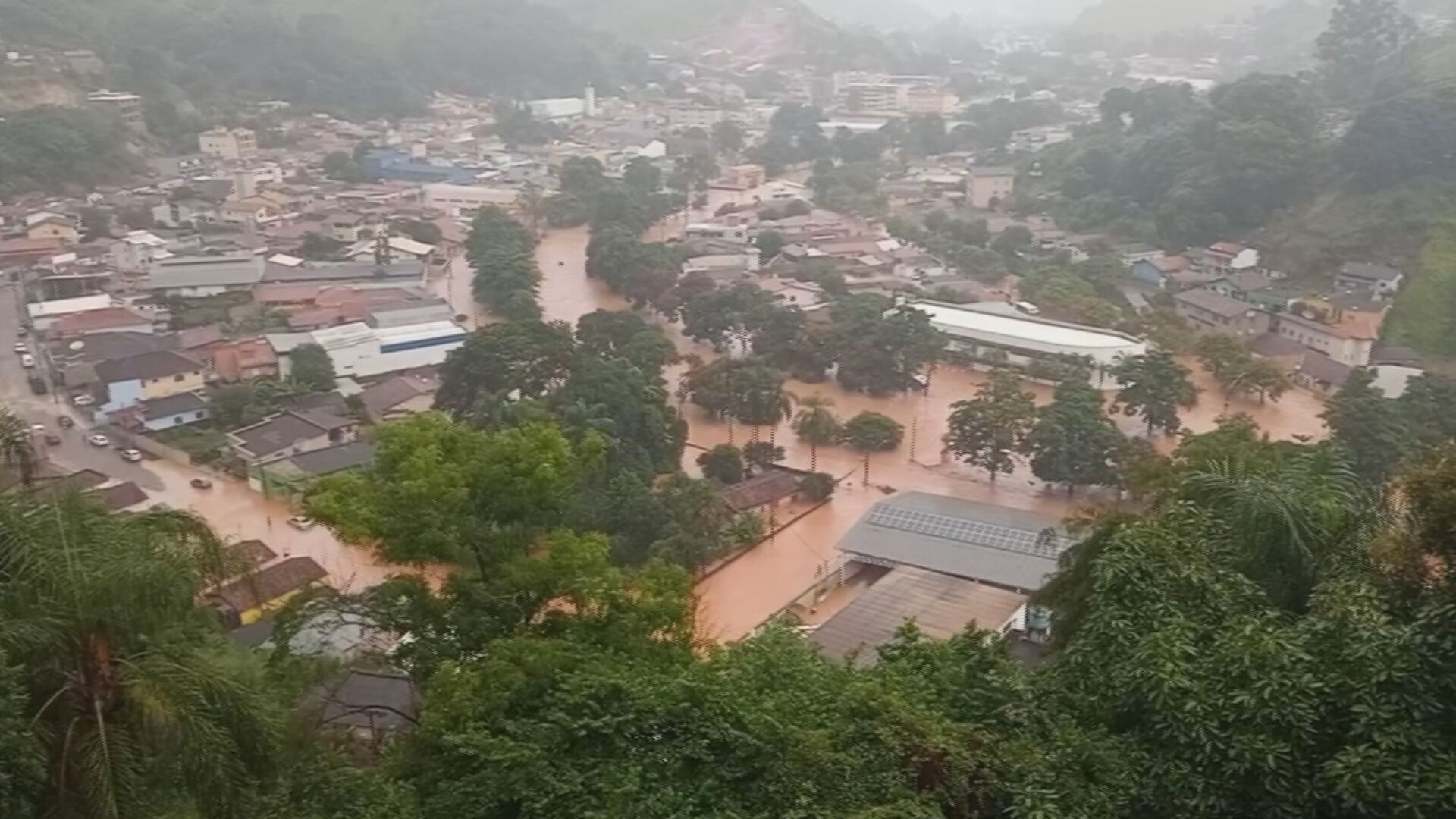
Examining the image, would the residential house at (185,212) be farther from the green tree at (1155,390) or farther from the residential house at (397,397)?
the green tree at (1155,390)

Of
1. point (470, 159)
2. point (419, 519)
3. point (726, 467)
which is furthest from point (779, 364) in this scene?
point (470, 159)

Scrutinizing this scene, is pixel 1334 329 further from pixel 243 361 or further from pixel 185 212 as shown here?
pixel 185 212

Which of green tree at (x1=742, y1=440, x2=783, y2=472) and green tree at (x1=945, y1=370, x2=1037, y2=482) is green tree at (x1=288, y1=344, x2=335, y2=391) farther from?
green tree at (x1=945, y1=370, x2=1037, y2=482)

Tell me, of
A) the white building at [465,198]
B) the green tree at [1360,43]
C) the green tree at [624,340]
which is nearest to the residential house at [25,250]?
the white building at [465,198]

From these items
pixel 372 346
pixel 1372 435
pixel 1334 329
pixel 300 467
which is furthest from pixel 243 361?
pixel 1334 329

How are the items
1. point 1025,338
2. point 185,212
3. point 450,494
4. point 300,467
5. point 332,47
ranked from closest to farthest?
point 450,494
point 300,467
point 1025,338
point 185,212
point 332,47

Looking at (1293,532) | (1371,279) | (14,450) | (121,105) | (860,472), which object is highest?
(14,450)
